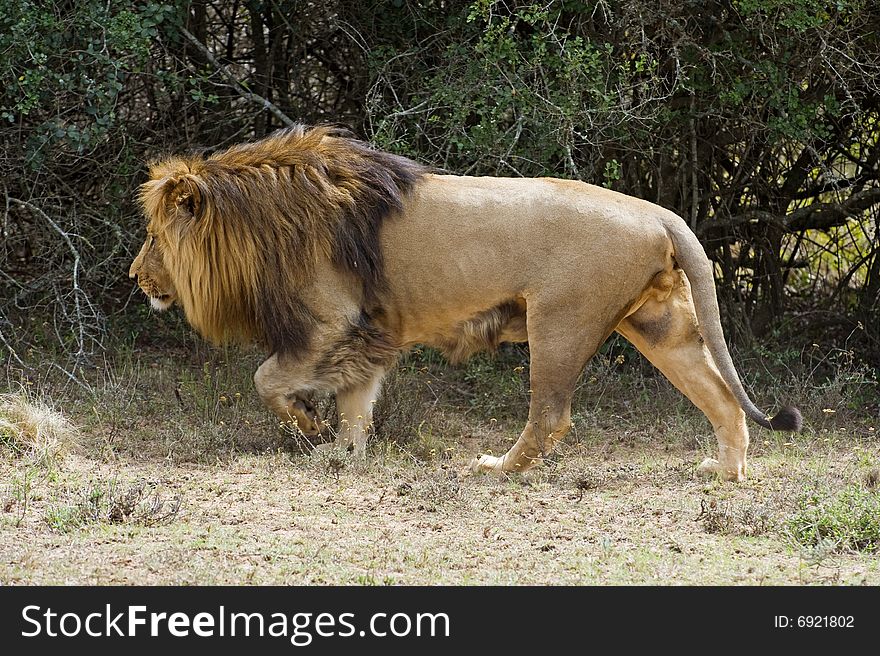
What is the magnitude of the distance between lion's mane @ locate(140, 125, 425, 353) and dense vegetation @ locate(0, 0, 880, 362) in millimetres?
1064

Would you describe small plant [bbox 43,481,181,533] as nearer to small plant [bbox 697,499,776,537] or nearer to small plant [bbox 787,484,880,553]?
small plant [bbox 697,499,776,537]

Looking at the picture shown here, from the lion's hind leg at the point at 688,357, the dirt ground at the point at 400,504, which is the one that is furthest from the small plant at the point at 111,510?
the lion's hind leg at the point at 688,357

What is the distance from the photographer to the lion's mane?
552 centimetres

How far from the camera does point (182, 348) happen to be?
8.16 m

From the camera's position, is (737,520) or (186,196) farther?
(186,196)

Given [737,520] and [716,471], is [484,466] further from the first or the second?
[737,520]

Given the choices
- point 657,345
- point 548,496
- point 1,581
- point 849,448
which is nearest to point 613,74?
point 657,345

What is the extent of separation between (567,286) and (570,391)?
0.50m

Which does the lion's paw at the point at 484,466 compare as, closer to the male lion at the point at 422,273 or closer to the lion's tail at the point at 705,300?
the male lion at the point at 422,273

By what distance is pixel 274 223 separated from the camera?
551cm

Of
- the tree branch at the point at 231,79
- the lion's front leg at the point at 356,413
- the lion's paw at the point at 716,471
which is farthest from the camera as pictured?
the tree branch at the point at 231,79

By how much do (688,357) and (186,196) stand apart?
2.43 m

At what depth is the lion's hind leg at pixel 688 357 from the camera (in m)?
5.58

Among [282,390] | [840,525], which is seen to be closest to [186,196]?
[282,390]
